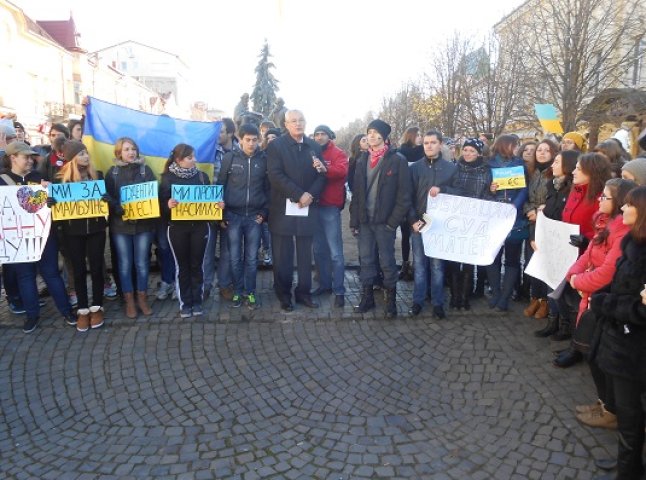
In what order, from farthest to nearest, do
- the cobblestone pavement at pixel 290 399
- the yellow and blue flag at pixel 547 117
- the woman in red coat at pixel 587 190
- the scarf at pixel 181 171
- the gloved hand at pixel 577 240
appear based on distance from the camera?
the yellow and blue flag at pixel 547 117 → the scarf at pixel 181 171 → the woman in red coat at pixel 587 190 → the gloved hand at pixel 577 240 → the cobblestone pavement at pixel 290 399

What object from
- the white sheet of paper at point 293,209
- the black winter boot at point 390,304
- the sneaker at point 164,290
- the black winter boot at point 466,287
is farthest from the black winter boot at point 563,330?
the sneaker at point 164,290

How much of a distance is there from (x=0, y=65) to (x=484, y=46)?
3381 cm

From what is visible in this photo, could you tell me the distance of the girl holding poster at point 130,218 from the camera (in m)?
5.55

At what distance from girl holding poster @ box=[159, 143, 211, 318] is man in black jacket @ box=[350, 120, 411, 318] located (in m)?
1.95

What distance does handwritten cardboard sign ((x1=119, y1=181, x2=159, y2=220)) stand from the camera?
217 inches

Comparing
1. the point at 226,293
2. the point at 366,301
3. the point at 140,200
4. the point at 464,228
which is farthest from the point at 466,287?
the point at 140,200

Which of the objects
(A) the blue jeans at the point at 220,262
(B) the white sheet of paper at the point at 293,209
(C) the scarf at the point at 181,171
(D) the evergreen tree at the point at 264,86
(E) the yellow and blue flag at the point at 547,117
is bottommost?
(A) the blue jeans at the point at 220,262

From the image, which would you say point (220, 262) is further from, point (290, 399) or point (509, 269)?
point (509, 269)

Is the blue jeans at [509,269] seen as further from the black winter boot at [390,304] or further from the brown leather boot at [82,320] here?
the brown leather boot at [82,320]

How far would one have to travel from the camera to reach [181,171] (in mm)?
5660

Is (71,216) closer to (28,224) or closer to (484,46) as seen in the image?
(28,224)

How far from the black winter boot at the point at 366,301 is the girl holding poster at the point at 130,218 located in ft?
8.63

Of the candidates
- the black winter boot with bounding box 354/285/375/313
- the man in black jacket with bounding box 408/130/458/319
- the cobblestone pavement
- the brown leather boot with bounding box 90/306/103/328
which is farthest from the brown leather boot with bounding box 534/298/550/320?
the brown leather boot with bounding box 90/306/103/328

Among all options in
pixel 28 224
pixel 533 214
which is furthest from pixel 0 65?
pixel 533 214
